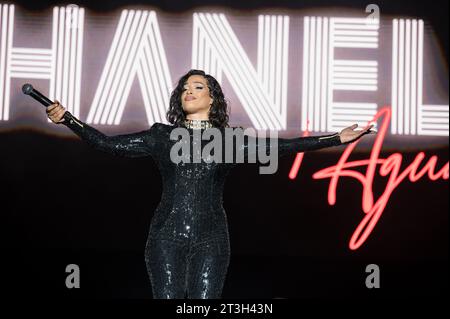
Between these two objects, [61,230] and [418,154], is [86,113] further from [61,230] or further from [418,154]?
[418,154]

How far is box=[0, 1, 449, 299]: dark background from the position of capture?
17.7 ft

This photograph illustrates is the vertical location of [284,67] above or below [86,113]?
above

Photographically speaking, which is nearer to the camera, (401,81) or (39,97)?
(39,97)

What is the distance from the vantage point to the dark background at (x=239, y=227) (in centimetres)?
540

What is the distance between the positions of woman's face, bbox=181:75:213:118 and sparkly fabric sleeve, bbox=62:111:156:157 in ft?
0.76

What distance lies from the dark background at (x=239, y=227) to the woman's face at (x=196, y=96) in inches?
98.9

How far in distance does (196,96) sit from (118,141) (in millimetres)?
419

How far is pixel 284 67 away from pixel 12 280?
288 cm

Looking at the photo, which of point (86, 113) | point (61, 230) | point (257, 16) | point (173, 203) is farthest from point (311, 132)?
point (173, 203)

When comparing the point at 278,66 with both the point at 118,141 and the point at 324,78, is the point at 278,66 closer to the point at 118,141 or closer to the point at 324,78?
the point at 324,78

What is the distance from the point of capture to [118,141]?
9.61 feet

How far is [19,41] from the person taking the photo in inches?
221

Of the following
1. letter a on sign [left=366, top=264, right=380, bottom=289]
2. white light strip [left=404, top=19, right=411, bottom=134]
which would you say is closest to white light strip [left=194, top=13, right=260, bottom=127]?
white light strip [left=404, top=19, right=411, bottom=134]

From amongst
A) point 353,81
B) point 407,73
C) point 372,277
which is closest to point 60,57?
point 353,81
